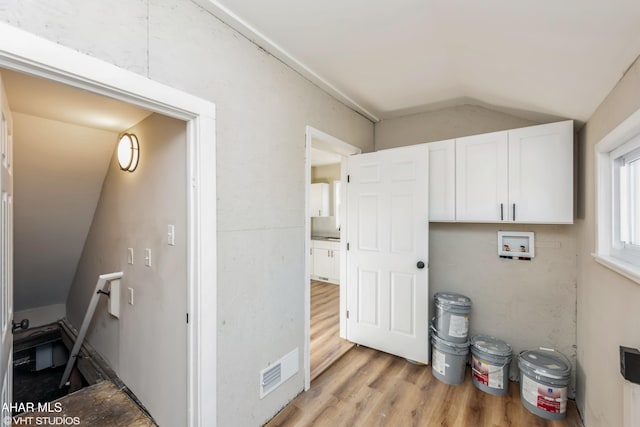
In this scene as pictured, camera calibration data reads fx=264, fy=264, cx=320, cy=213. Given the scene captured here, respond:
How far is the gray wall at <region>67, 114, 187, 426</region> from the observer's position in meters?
1.60

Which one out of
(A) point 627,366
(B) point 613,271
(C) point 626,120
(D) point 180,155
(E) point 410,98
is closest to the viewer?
(A) point 627,366

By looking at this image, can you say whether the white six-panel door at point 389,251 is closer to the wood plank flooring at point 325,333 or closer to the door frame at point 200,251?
the wood plank flooring at point 325,333

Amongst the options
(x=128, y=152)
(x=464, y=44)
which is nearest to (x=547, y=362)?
(x=464, y=44)

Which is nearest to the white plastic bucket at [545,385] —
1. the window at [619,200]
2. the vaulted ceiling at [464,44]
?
the window at [619,200]

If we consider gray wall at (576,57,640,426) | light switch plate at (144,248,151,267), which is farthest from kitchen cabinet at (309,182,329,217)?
gray wall at (576,57,640,426)

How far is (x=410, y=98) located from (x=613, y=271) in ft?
6.29

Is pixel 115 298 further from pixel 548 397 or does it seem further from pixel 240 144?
pixel 548 397

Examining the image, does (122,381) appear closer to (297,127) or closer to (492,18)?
(297,127)

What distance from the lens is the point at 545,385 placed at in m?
1.88

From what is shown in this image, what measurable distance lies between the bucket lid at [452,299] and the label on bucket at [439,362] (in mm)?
436


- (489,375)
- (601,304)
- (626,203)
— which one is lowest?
(489,375)

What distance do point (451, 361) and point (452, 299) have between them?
514mm

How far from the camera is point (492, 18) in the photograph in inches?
49.7

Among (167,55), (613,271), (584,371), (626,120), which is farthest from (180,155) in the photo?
(584,371)
